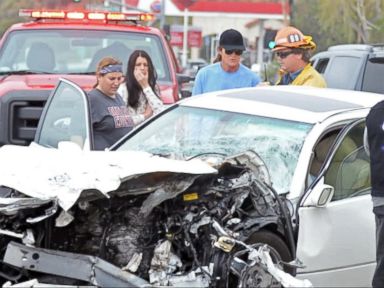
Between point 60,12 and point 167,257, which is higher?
point 60,12

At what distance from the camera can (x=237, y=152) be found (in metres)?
6.25

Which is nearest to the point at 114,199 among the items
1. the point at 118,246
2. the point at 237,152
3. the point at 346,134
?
the point at 118,246

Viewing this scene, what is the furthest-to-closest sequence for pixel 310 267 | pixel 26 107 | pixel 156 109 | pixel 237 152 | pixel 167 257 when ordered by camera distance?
pixel 26 107 → pixel 156 109 → pixel 237 152 → pixel 310 267 → pixel 167 257

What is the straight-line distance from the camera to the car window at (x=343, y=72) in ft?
37.7

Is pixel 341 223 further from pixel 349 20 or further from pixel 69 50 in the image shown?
pixel 349 20

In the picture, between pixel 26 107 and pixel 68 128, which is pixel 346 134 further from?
pixel 26 107

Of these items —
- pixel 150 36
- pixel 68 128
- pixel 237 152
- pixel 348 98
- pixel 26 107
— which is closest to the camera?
A: pixel 237 152

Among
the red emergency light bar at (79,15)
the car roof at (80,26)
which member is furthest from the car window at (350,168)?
the red emergency light bar at (79,15)

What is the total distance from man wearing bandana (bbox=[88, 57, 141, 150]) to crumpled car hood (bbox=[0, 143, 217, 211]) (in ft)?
5.68

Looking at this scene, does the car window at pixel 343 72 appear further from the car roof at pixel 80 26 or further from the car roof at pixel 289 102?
the car roof at pixel 289 102

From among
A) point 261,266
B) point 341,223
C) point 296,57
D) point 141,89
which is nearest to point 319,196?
point 341,223

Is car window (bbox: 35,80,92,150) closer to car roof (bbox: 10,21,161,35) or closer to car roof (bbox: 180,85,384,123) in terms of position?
car roof (bbox: 180,85,384,123)

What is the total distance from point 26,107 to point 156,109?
6.26 ft

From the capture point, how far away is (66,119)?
7664 millimetres
